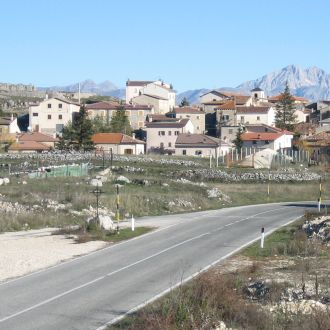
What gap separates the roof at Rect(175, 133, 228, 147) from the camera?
308ft

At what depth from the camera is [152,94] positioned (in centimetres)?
13212

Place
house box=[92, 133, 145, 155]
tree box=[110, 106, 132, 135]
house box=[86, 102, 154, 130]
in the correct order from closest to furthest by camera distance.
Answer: house box=[92, 133, 145, 155]
tree box=[110, 106, 132, 135]
house box=[86, 102, 154, 130]

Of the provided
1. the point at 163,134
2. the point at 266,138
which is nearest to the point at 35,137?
the point at 163,134

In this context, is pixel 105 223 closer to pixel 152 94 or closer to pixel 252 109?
pixel 252 109

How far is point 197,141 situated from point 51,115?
79.0ft

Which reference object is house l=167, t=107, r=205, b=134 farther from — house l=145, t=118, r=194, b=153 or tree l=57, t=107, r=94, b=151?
tree l=57, t=107, r=94, b=151

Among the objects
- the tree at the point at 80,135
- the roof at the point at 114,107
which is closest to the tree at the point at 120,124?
the roof at the point at 114,107

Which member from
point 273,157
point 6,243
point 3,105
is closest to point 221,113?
point 273,157

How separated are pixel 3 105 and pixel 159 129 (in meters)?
46.4

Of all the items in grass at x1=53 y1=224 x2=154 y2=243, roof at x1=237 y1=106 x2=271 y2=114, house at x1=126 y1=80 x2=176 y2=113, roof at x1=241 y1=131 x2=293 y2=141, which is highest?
house at x1=126 y1=80 x2=176 y2=113

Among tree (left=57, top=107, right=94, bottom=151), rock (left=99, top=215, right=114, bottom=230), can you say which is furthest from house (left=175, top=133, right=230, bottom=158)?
rock (left=99, top=215, right=114, bottom=230)

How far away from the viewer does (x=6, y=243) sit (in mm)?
28297

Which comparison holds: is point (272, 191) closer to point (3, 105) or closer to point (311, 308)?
point (311, 308)

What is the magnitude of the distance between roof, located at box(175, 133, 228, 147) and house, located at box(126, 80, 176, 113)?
94.0 feet
